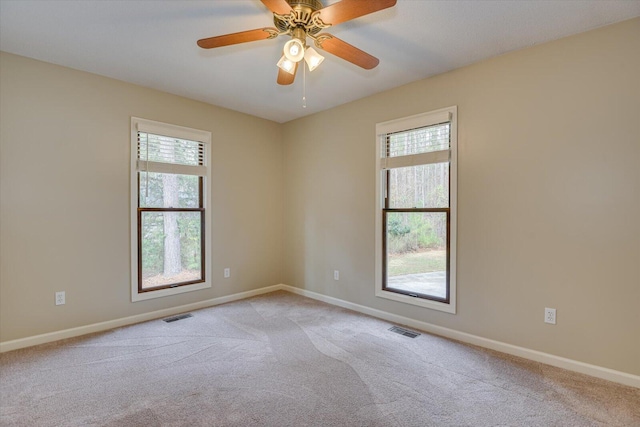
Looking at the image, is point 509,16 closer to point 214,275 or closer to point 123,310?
point 214,275

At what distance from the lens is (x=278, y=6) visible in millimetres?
1761

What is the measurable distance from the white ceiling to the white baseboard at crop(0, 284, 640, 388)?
253 centimetres

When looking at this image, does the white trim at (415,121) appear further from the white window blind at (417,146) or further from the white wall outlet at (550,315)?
the white wall outlet at (550,315)

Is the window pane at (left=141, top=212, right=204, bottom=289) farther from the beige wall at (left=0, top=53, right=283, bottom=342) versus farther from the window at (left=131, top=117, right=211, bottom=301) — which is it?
the beige wall at (left=0, top=53, right=283, bottom=342)

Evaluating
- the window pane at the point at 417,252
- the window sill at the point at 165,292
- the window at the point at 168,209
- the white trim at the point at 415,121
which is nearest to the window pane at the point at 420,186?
the window pane at the point at 417,252

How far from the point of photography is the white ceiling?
2143 millimetres

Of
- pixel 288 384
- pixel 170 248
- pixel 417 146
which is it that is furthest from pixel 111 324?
pixel 417 146

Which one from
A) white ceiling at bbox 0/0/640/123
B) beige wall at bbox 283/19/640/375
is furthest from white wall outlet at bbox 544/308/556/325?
white ceiling at bbox 0/0/640/123

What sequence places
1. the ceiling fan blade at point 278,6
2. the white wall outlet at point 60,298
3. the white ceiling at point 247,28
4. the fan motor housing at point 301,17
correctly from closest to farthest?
the ceiling fan blade at point 278,6
the fan motor housing at point 301,17
the white ceiling at point 247,28
the white wall outlet at point 60,298

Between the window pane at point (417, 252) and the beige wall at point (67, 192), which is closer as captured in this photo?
the beige wall at point (67, 192)

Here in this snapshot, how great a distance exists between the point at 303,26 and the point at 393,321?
2.98 metres

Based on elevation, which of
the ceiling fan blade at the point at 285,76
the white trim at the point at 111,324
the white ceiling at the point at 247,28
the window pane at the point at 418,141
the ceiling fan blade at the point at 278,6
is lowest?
the white trim at the point at 111,324

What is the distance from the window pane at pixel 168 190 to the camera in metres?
3.57

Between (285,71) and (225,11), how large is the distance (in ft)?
1.83
